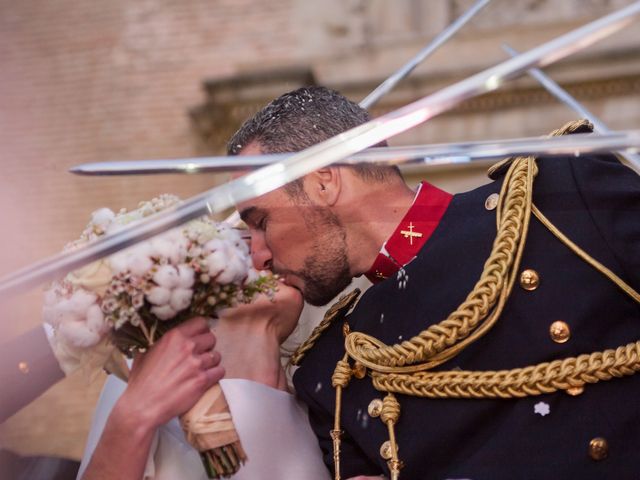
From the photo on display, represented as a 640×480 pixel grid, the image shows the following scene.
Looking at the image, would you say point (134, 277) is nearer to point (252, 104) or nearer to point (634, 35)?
point (252, 104)

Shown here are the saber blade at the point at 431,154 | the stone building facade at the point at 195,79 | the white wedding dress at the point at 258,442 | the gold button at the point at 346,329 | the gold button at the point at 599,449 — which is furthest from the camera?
the stone building facade at the point at 195,79

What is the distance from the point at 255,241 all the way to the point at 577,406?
2.97ft

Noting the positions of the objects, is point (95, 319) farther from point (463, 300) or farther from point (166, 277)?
point (463, 300)

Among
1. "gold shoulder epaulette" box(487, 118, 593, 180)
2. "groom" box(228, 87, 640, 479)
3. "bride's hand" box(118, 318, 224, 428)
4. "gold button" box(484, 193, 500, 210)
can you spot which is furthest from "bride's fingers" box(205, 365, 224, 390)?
"gold shoulder epaulette" box(487, 118, 593, 180)

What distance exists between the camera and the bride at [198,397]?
6.04 ft

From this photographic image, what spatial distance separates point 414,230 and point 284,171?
60 cm

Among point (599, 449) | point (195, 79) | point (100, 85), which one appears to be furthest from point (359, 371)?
point (100, 85)

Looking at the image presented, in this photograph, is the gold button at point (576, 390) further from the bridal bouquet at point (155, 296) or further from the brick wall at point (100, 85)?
the brick wall at point (100, 85)

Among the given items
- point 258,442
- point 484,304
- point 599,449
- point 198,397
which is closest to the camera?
point 599,449

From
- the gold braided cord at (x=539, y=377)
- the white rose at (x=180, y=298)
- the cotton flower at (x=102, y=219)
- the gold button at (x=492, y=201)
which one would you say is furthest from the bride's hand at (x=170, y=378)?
the gold button at (x=492, y=201)

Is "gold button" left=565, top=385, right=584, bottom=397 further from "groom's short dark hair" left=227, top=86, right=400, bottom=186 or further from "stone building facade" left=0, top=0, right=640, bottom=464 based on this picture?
"stone building facade" left=0, top=0, right=640, bottom=464

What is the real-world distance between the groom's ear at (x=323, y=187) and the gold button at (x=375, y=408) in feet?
1.68

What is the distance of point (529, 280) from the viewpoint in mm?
1775

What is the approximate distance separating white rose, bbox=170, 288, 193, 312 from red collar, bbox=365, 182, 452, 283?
54 cm
